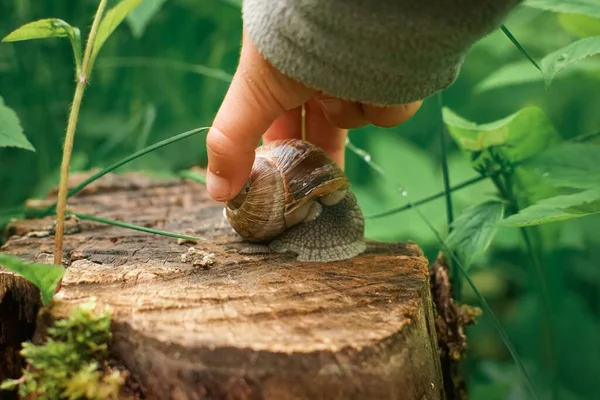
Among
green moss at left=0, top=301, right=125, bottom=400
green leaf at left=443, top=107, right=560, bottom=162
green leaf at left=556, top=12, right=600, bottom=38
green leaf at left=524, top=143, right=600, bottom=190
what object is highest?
green leaf at left=556, top=12, right=600, bottom=38

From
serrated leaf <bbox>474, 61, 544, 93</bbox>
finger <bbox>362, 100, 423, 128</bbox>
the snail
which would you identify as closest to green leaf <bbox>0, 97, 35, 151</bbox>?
the snail

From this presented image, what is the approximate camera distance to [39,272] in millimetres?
Answer: 1079

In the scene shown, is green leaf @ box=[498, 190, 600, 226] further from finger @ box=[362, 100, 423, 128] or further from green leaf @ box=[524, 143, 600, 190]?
finger @ box=[362, 100, 423, 128]

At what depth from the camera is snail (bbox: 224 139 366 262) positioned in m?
1.54

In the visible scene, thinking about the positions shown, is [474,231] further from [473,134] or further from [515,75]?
[515,75]

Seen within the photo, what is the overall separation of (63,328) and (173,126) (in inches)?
92.7

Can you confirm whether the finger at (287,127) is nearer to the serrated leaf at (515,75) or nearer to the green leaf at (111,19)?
the green leaf at (111,19)

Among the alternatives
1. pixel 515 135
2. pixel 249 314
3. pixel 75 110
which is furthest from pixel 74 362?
pixel 515 135

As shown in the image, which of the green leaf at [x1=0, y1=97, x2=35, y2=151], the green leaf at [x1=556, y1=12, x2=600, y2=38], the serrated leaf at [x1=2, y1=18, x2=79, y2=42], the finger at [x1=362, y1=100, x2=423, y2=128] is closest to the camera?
the serrated leaf at [x1=2, y1=18, x2=79, y2=42]

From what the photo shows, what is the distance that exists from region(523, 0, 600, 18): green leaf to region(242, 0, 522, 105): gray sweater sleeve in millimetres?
483

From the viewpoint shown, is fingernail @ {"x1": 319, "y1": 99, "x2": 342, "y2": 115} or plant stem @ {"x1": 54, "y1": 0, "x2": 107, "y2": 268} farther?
fingernail @ {"x1": 319, "y1": 99, "x2": 342, "y2": 115}

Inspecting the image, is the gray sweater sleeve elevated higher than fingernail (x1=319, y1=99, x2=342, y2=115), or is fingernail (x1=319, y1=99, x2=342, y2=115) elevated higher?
the gray sweater sleeve

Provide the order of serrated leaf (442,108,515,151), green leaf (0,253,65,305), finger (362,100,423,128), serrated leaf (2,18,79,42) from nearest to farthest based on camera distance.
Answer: green leaf (0,253,65,305) → serrated leaf (2,18,79,42) → finger (362,100,423,128) → serrated leaf (442,108,515,151)

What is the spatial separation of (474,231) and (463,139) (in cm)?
30
